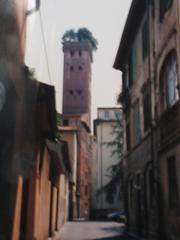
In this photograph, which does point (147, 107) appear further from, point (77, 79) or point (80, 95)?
point (77, 79)

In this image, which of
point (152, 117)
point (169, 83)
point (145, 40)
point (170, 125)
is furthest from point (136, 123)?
point (170, 125)

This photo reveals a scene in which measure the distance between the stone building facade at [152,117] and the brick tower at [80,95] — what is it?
24999mm

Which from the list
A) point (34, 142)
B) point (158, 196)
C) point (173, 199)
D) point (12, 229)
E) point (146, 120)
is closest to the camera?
point (12, 229)

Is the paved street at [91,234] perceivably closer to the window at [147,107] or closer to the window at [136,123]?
the window at [136,123]

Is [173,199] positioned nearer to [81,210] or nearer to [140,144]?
[140,144]

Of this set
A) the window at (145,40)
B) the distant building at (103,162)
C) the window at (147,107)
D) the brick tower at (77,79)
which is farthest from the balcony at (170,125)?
the brick tower at (77,79)

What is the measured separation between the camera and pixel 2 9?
6.17 metres

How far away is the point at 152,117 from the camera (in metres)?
13.9

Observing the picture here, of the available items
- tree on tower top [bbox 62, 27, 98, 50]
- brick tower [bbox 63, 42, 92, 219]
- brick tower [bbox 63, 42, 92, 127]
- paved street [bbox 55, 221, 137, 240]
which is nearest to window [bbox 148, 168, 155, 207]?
paved street [bbox 55, 221, 137, 240]

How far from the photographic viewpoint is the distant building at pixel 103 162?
4034 centimetres

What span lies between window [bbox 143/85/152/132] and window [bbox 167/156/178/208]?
9.71 ft

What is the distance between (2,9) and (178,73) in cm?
618

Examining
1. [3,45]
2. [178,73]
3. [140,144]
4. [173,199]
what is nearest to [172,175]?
[173,199]

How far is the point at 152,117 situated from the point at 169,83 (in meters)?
1.95
